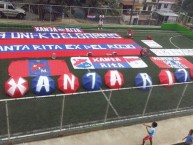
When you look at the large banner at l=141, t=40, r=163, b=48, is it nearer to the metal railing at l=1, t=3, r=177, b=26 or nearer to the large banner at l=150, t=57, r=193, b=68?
the large banner at l=150, t=57, r=193, b=68

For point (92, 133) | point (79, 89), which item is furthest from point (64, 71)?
point (92, 133)

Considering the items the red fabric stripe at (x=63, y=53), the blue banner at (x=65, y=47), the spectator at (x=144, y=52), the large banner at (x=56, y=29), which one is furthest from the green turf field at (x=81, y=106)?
the large banner at (x=56, y=29)

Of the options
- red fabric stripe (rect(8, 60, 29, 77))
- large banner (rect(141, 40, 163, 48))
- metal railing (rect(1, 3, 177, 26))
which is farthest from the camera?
metal railing (rect(1, 3, 177, 26))

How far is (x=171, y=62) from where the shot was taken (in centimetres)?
2444

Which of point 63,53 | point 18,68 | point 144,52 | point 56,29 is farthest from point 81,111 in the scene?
point 56,29

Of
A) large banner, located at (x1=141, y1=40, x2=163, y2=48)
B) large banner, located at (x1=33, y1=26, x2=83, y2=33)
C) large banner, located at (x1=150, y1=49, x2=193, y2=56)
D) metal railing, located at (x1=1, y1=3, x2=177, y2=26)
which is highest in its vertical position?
metal railing, located at (x1=1, y1=3, x2=177, y2=26)

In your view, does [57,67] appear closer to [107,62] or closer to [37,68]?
[37,68]

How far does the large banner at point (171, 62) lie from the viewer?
23.7 metres

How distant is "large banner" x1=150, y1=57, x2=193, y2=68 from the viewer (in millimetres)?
23697

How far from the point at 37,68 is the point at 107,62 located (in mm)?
5795

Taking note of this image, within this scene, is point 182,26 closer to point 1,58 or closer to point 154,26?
point 154,26

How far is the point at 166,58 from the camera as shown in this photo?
2509 cm

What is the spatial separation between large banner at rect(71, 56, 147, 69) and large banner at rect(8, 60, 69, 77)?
1190 millimetres

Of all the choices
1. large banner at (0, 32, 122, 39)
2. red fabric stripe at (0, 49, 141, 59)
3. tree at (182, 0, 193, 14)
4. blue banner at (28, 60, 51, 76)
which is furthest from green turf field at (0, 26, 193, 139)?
tree at (182, 0, 193, 14)
